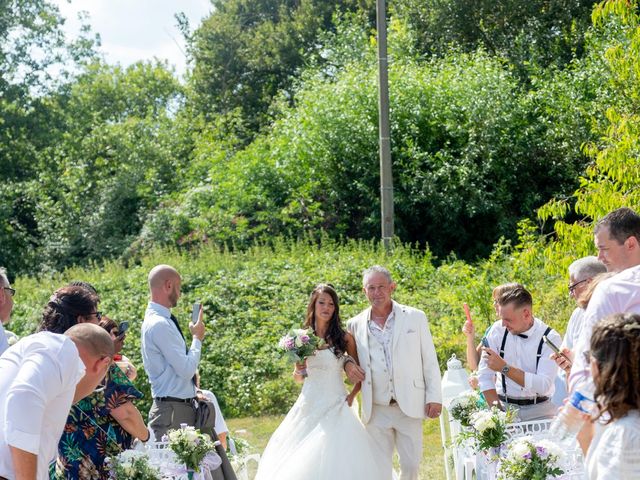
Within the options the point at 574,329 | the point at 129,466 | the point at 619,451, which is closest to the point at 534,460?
the point at 574,329

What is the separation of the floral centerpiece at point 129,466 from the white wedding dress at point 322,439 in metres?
2.66

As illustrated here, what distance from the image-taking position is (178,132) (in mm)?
29688

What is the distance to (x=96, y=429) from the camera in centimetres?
584

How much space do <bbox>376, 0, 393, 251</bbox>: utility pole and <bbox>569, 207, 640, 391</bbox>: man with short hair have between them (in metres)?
12.4

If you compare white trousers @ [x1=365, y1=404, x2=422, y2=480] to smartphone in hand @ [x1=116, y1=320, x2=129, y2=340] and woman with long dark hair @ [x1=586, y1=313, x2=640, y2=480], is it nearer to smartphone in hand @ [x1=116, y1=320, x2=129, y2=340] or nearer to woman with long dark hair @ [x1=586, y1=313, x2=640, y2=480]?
smartphone in hand @ [x1=116, y1=320, x2=129, y2=340]

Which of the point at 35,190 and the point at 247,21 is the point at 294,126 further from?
the point at 247,21

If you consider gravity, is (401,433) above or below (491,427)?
below

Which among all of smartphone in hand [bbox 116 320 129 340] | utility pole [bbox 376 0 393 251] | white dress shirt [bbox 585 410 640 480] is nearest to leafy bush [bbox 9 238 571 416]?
utility pole [bbox 376 0 393 251]

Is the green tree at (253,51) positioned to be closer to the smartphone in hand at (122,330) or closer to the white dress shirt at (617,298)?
the smartphone in hand at (122,330)

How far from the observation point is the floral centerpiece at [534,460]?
19.7 ft

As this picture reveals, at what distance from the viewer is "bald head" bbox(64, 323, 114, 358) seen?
4.76m

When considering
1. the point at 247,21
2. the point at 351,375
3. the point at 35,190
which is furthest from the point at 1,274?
the point at 247,21

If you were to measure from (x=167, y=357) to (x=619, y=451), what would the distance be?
4.58m

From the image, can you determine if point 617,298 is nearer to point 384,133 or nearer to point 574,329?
point 574,329
